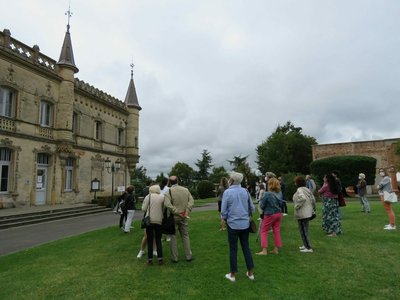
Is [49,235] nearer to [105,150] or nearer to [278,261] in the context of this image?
[278,261]

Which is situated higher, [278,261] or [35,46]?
[35,46]

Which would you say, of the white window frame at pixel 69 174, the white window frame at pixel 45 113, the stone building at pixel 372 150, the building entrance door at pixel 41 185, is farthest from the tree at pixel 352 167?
the white window frame at pixel 45 113

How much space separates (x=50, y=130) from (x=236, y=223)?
1991 cm

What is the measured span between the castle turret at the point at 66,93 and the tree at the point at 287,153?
33.6 metres

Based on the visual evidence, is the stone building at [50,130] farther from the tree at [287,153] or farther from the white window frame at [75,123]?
the tree at [287,153]

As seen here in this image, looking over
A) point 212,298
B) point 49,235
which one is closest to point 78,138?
point 49,235

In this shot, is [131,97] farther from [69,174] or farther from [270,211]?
[270,211]

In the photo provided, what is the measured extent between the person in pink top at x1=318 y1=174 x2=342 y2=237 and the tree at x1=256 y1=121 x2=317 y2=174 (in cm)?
4006

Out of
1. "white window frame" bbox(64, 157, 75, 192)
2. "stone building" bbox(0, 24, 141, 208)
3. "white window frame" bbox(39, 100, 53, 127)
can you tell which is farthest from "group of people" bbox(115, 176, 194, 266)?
"white window frame" bbox(64, 157, 75, 192)

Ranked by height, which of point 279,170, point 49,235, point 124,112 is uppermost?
point 124,112

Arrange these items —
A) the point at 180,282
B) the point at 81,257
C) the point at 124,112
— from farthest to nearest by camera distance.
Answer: the point at 124,112 → the point at 81,257 → the point at 180,282

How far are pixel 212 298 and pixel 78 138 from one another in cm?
2286

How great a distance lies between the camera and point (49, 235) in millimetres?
12758

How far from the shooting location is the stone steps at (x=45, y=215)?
15.1 metres
